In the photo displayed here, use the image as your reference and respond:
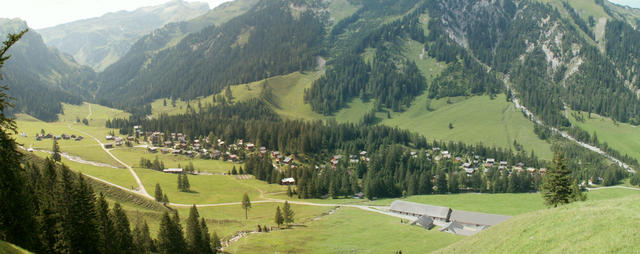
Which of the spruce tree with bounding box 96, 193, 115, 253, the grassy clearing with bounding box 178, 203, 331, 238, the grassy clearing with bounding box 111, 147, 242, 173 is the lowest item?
the grassy clearing with bounding box 178, 203, 331, 238

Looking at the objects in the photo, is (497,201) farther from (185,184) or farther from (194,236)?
(185,184)

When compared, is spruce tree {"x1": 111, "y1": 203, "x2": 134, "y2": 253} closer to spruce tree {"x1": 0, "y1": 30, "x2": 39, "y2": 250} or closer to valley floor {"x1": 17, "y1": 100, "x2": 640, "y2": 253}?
spruce tree {"x1": 0, "y1": 30, "x2": 39, "y2": 250}

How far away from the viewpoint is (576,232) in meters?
29.5

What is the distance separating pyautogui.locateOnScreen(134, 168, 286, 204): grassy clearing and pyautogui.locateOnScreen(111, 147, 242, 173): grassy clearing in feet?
51.5

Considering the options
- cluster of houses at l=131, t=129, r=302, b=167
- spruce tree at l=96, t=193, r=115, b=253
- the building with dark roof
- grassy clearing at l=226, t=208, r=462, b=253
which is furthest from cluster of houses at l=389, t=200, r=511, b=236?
spruce tree at l=96, t=193, r=115, b=253

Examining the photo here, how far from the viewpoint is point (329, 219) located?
98750 millimetres

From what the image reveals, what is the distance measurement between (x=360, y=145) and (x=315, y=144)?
28325 mm

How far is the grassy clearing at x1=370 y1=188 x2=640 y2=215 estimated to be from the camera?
11256cm

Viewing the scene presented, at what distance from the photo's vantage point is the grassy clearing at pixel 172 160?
15500cm

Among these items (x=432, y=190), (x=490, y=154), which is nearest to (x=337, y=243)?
(x=432, y=190)

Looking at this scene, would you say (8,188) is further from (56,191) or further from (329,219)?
(329,219)

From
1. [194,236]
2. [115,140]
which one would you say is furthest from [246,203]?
[115,140]

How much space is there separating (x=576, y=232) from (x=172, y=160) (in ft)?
542

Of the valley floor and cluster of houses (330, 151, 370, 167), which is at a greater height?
cluster of houses (330, 151, 370, 167)
